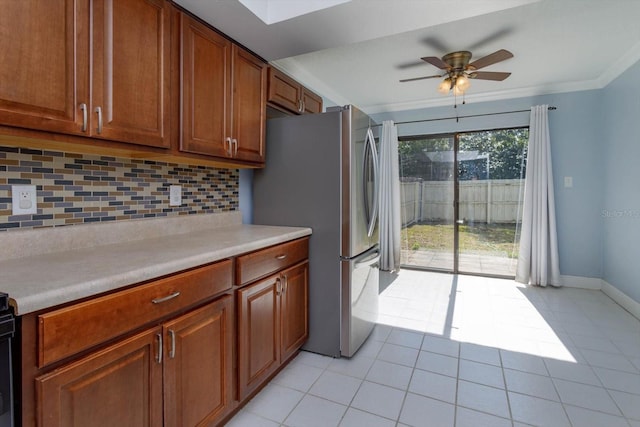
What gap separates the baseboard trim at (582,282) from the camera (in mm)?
3627

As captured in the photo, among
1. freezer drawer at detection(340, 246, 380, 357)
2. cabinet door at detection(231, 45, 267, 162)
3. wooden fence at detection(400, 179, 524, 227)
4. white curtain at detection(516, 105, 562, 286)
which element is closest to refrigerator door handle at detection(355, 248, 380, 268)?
freezer drawer at detection(340, 246, 380, 357)

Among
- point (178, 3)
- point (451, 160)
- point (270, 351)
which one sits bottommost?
point (270, 351)

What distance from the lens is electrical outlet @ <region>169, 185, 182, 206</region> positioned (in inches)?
77.0

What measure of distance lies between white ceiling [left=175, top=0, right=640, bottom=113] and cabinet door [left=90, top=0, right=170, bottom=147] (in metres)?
0.28

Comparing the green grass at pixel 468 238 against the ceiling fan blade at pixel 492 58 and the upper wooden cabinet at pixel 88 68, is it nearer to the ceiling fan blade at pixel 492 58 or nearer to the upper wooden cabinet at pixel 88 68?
the ceiling fan blade at pixel 492 58

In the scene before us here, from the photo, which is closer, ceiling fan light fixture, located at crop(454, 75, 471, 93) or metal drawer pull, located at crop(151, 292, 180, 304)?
metal drawer pull, located at crop(151, 292, 180, 304)

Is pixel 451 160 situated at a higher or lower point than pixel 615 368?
higher

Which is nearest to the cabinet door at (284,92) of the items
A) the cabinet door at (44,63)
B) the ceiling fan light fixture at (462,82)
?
the cabinet door at (44,63)

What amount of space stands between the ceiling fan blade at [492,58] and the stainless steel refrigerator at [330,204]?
3.73ft

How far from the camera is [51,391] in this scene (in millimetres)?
845

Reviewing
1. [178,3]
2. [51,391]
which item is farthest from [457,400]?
[178,3]

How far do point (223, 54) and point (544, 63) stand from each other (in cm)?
294

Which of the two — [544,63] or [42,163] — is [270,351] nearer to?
[42,163]

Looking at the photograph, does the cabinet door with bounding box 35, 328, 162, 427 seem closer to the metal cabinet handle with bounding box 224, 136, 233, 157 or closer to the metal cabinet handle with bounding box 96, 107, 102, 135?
the metal cabinet handle with bounding box 96, 107, 102, 135
